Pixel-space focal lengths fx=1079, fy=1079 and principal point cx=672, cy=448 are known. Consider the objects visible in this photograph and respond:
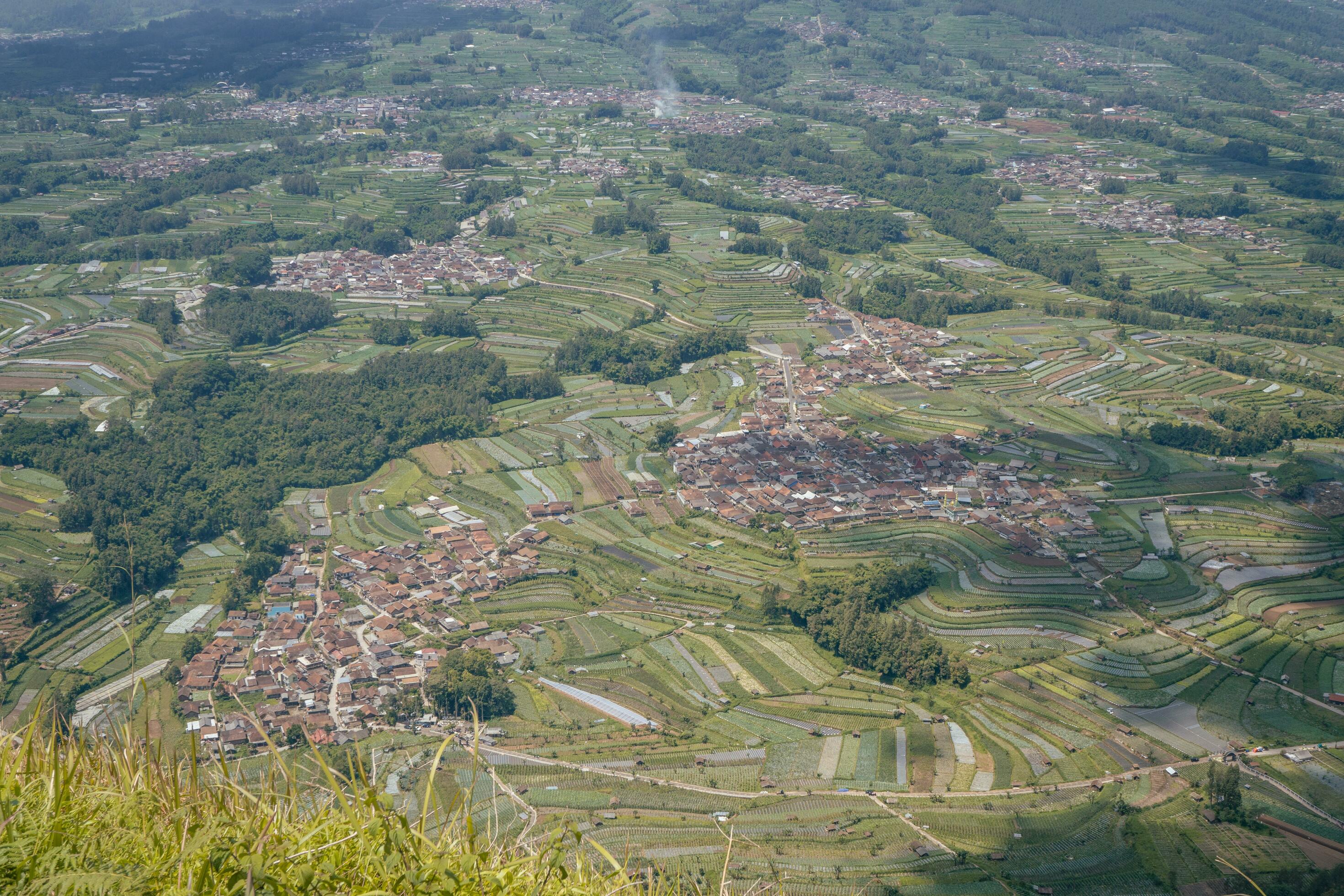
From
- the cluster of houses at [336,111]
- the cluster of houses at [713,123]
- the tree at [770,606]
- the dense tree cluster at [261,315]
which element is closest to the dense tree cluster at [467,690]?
the tree at [770,606]

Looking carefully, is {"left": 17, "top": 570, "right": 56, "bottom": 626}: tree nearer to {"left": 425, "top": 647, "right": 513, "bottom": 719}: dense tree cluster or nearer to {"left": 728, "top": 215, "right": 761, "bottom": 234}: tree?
{"left": 425, "top": 647, "right": 513, "bottom": 719}: dense tree cluster

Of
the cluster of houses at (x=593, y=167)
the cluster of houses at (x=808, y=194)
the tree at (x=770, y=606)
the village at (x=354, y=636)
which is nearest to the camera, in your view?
the village at (x=354, y=636)

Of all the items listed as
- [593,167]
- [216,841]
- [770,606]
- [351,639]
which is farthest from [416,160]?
[216,841]

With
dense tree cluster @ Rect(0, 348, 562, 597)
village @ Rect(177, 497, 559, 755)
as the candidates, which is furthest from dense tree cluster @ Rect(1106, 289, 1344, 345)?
village @ Rect(177, 497, 559, 755)

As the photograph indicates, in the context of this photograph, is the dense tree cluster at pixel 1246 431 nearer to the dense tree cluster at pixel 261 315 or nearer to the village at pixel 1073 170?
the village at pixel 1073 170

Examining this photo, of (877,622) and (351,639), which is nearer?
(351,639)

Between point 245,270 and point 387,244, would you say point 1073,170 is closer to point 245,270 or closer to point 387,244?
point 387,244
